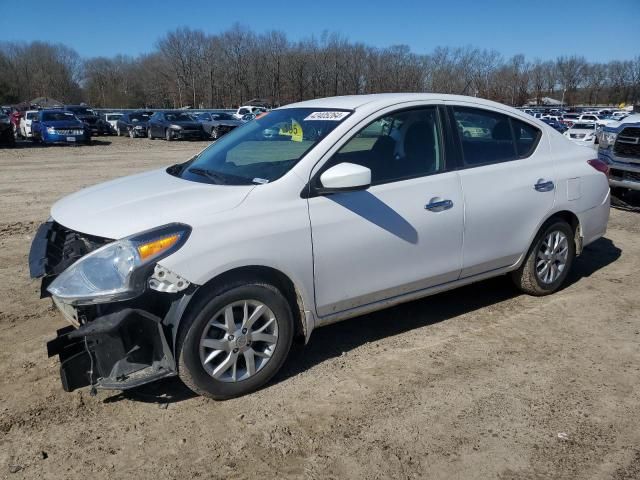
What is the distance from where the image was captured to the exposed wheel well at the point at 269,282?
3123 mm

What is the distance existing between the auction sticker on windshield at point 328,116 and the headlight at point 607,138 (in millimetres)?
7131

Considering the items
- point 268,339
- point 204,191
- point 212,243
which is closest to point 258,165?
point 204,191

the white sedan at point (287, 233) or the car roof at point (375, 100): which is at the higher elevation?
the car roof at point (375, 100)

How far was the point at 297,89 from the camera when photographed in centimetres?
8800

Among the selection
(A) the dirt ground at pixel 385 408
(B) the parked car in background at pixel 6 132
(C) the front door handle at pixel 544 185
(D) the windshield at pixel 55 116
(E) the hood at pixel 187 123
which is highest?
(D) the windshield at pixel 55 116

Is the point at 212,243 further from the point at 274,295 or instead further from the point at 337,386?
the point at 337,386

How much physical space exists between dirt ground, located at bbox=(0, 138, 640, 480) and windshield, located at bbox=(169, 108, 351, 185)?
1.35m

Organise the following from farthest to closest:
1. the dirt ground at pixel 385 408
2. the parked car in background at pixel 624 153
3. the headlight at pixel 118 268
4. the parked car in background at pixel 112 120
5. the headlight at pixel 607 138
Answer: the parked car in background at pixel 112 120
the headlight at pixel 607 138
the parked car in background at pixel 624 153
the headlight at pixel 118 268
the dirt ground at pixel 385 408

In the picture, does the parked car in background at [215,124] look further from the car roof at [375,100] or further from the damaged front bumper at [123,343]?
the damaged front bumper at [123,343]

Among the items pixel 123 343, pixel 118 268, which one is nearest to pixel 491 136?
pixel 118 268

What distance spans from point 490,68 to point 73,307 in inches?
A: 3622

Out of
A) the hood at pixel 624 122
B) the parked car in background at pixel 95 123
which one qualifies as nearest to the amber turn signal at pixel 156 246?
the hood at pixel 624 122

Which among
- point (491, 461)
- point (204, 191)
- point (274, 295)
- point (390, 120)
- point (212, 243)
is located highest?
point (390, 120)

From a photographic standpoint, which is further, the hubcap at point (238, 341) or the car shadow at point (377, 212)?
the car shadow at point (377, 212)
